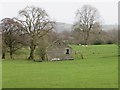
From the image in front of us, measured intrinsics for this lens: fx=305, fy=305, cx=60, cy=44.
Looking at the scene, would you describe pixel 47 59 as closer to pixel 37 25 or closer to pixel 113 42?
pixel 37 25

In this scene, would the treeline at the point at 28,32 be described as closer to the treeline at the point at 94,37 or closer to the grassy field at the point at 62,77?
the treeline at the point at 94,37

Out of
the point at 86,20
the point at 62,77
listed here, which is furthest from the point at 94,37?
the point at 62,77

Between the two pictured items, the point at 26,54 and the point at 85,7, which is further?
the point at 85,7

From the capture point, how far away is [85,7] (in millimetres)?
82938

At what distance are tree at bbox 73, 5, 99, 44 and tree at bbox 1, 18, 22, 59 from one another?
19.2 meters

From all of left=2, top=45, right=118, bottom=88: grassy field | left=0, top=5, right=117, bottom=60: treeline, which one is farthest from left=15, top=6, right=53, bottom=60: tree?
left=2, top=45, right=118, bottom=88: grassy field

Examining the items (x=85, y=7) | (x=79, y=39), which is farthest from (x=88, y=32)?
(x=85, y=7)

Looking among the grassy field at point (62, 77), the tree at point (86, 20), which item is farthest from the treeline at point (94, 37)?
the grassy field at point (62, 77)

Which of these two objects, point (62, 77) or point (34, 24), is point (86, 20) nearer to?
point (34, 24)

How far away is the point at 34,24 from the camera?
62375 millimetres

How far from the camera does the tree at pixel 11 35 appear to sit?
2441 inches

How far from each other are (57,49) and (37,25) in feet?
24.2

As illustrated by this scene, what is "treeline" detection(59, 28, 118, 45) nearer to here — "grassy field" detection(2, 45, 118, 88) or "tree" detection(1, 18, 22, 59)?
"tree" detection(1, 18, 22, 59)

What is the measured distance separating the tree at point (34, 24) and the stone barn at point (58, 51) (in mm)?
3820
